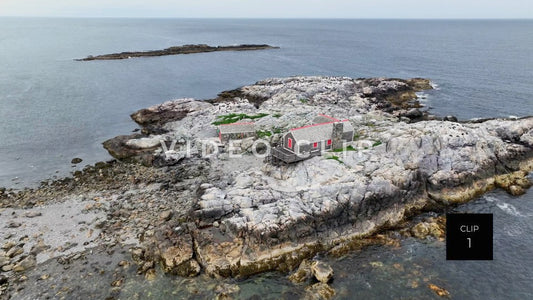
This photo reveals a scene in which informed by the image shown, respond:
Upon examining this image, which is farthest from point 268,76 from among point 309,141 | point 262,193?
point 262,193

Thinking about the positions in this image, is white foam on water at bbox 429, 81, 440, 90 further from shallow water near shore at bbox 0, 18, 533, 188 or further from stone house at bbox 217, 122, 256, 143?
Result: stone house at bbox 217, 122, 256, 143

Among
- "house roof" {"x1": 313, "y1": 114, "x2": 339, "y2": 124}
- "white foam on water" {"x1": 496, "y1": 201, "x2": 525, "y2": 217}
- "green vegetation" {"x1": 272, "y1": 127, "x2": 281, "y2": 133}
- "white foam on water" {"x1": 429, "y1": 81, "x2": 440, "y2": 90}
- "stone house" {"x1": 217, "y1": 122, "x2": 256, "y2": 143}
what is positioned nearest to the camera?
"white foam on water" {"x1": 496, "y1": 201, "x2": 525, "y2": 217}

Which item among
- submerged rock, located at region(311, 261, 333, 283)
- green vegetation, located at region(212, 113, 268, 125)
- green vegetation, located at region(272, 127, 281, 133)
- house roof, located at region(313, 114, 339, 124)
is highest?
house roof, located at region(313, 114, 339, 124)

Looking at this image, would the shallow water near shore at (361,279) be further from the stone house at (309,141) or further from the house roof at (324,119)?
the house roof at (324,119)

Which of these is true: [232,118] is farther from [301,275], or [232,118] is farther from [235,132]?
[301,275]

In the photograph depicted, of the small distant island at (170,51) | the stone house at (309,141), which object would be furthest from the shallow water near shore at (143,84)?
the stone house at (309,141)

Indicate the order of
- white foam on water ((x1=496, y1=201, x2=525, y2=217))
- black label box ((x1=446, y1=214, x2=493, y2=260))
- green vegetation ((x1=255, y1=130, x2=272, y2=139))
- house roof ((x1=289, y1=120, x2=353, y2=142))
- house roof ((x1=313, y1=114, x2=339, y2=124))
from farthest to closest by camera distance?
green vegetation ((x1=255, y1=130, x2=272, y2=139)), house roof ((x1=313, y1=114, x2=339, y2=124)), house roof ((x1=289, y1=120, x2=353, y2=142)), white foam on water ((x1=496, y1=201, x2=525, y2=217)), black label box ((x1=446, y1=214, x2=493, y2=260))

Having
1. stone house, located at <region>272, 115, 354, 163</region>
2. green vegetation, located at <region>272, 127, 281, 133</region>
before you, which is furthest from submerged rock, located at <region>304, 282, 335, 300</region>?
green vegetation, located at <region>272, 127, 281, 133</region>

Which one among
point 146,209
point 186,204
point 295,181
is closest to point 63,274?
point 146,209
